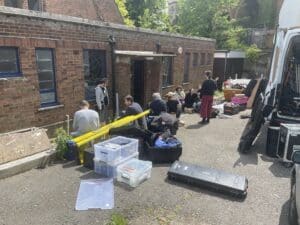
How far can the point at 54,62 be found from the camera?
25.6 feet

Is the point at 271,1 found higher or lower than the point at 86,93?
higher

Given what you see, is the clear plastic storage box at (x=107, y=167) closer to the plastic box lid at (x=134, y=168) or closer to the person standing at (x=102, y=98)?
the plastic box lid at (x=134, y=168)

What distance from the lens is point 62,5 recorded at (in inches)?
650

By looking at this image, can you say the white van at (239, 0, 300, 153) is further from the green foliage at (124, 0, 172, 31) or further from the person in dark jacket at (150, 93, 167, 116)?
the green foliage at (124, 0, 172, 31)

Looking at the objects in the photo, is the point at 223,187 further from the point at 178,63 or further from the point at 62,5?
the point at 62,5

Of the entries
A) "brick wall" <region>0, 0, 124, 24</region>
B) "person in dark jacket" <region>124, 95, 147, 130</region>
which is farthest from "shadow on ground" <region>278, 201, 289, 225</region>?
"brick wall" <region>0, 0, 124, 24</region>

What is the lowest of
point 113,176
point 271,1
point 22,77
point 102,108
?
point 113,176

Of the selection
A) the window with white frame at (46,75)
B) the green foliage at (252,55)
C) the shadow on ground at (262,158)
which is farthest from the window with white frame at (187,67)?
the green foliage at (252,55)

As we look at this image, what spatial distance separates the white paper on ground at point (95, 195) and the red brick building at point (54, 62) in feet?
9.38

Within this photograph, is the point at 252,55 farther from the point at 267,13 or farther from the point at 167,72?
the point at 167,72

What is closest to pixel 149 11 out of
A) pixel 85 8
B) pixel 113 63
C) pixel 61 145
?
pixel 85 8

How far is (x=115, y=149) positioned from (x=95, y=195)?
1.04m

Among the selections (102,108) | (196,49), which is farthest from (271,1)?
(102,108)

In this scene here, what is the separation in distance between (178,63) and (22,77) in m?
9.54
